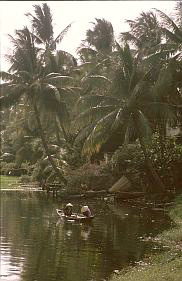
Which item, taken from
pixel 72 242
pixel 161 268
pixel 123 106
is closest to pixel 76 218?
pixel 72 242

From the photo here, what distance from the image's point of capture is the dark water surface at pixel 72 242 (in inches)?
587

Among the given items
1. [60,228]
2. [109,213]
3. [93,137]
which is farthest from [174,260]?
[93,137]

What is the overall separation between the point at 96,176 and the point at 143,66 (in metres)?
10.0

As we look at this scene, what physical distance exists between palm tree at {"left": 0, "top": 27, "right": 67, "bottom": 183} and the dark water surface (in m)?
11.7

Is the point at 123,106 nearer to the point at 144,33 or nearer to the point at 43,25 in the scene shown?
the point at 144,33

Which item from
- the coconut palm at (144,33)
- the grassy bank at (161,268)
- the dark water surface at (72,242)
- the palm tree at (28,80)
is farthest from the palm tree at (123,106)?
the grassy bank at (161,268)

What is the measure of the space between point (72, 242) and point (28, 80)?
24108 mm

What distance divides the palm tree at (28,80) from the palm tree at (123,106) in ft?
20.6

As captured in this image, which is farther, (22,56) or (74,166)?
(74,166)

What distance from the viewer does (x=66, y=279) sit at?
548 inches

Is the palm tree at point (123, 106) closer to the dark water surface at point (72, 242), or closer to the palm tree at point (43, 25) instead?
the dark water surface at point (72, 242)

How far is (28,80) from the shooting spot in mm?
41469

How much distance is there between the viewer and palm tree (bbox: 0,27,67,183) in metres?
40.7

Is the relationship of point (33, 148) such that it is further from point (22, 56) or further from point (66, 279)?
point (66, 279)
